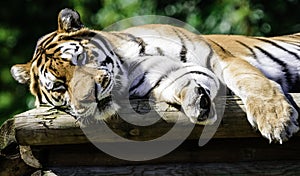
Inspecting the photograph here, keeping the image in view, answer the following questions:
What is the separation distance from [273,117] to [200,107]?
0.25 meters

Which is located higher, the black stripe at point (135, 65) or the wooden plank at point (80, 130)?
the black stripe at point (135, 65)

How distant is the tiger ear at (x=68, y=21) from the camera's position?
3.16 meters

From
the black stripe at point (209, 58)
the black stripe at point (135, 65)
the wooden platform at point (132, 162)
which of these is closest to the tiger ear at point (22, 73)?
the wooden platform at point (132, 162)

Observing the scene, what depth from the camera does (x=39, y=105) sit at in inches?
123

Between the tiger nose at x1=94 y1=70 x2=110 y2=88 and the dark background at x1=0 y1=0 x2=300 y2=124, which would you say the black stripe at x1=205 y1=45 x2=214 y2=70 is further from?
the dark background at x1=0 y1=0 x2=300 y2=124

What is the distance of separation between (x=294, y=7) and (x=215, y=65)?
3311 mm

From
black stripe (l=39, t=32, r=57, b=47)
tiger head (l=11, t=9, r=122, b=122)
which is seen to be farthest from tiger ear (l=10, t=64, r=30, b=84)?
black stripe (l=39, t=32, r=57, b=47)

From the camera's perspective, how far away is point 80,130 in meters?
2.86

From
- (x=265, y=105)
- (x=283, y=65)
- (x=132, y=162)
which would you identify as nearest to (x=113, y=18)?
(x=283, y=65)

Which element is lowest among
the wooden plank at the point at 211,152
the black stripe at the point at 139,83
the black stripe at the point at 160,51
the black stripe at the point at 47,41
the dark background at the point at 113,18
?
the dark background at the point at 113,18

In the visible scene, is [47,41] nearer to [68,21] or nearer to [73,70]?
[68,21]

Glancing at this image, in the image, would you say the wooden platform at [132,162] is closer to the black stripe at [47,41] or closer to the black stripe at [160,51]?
the black stripe at [47,41]

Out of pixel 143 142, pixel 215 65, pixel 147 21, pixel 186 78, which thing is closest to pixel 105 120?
pixel 143 142

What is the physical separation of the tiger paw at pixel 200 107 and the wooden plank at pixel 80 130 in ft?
0.24
